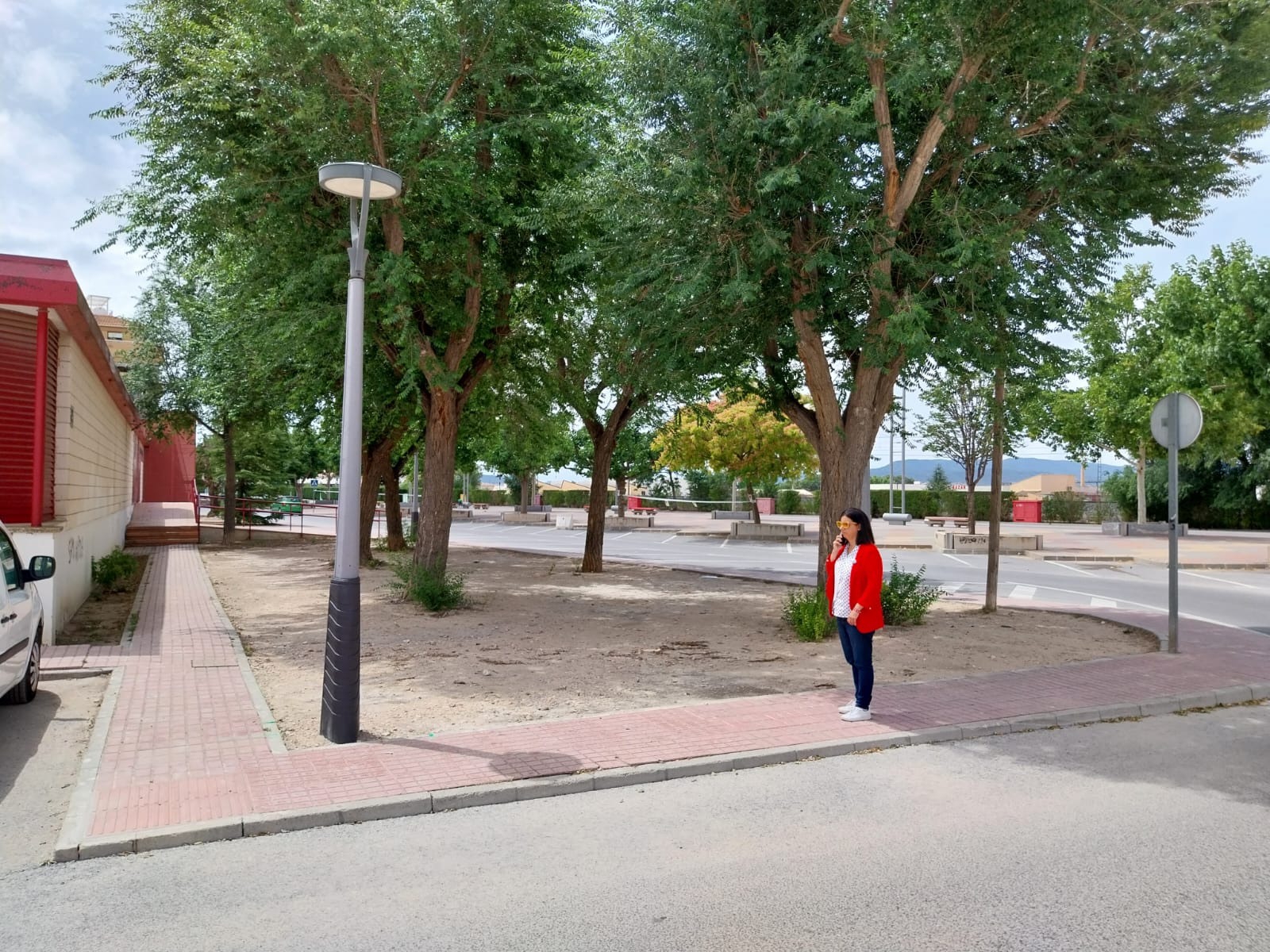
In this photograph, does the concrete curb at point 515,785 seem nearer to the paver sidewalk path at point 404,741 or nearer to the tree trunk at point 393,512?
the paver sidewalk path at point 404,741

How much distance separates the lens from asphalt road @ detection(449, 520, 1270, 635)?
15906 mm

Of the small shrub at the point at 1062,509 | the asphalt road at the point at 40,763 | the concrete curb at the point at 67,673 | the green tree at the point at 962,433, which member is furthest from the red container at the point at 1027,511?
the asphalt road at the point at 40,763

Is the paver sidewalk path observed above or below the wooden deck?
below

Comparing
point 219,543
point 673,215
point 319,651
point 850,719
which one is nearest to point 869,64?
point 673,215

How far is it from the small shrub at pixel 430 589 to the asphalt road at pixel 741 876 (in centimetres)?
834

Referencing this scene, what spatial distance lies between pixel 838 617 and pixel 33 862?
5.41 metres

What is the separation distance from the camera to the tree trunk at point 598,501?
20.7m

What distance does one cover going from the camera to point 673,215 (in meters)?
10.4

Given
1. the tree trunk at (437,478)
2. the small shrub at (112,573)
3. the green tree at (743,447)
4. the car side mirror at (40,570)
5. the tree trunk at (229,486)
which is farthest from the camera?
the green tree at (743,447)

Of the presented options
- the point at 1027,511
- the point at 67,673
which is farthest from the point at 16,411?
the point at 1027,511

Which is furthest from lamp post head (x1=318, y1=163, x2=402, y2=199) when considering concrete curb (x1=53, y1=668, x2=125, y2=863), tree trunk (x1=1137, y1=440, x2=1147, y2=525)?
tree trunk (x1=1137, y1=440, x2=1147, y2=525)

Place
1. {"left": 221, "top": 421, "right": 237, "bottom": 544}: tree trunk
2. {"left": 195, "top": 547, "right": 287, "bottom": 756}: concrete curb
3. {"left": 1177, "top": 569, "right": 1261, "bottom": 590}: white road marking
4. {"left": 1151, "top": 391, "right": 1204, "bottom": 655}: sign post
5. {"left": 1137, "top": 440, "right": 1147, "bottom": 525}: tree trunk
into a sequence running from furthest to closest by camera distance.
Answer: {"left": 1137, "top": 440, "right": 1147, "bottom": 525}: tree trunk → {"left": 221, "top": 421, "right": 237, "bottom": 544}: tree trunk → {"left": 1177, "top": 569, "right": 1261, "bottom": 590}: white road marking → {"left": 1151, "top": 391, "right": 1204, "bottom": 655}: sign post → {"left": 195, "top": 547, "right": 287, "bottom": 756}: concrete curb

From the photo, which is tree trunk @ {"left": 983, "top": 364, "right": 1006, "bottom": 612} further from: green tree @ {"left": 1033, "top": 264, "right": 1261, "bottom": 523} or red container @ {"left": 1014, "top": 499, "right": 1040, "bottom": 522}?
red container @ {"left": 1014, "top": 499, "right": 1040, "bottom": 522}

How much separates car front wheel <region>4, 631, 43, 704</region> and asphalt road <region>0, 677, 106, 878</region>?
0.07 meters
